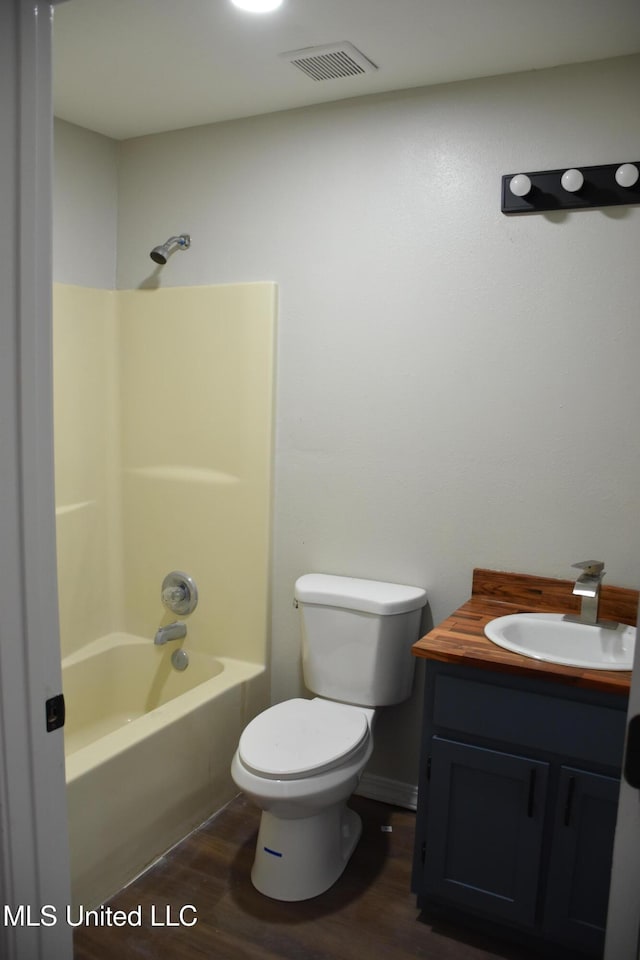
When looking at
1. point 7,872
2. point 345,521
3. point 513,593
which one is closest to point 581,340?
point 513,593

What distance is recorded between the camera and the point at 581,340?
89.4 inches

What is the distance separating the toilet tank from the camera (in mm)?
2447

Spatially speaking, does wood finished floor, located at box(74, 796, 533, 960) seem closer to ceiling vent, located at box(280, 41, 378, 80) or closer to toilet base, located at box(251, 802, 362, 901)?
toilet base, located at box(251, 802, 362, 901)

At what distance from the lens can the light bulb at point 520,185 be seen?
7.38 feet

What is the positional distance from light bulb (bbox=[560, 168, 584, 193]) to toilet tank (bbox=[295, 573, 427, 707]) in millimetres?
1361

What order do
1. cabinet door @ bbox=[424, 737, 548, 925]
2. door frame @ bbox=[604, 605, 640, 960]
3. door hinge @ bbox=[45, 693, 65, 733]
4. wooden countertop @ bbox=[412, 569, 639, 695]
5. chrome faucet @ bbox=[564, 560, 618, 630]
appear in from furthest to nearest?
1. chrome faucet @ bbox=[564, 560, 618, 630]
2. cabinet door @ bbox=[424, 737, 548, 925]
3. wooden countertop @ bbox=[412, 569, 639, 695]
4. door hinge @ bbox=[45, 693, 65, 733]
5. door frame @ bbox=[604, 605, 640, 960]

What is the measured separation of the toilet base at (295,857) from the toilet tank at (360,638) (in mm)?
413

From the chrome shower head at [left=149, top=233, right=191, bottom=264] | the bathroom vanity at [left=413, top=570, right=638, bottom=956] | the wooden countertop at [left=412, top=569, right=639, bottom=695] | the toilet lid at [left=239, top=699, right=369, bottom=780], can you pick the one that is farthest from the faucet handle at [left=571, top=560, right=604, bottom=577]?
the chrome shower head at [left=149, top=233, right=191, bottom=264]

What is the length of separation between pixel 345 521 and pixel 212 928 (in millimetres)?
1337

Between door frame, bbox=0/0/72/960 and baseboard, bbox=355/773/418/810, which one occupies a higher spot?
door frame, bbox=0/0/72/960

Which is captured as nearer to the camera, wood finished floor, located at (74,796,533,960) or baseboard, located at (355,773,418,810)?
wood finished floor, located at (74,796,533,960)

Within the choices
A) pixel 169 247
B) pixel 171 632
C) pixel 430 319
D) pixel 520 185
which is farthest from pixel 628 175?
pixel 171 632

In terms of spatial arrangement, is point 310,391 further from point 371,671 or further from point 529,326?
point 371,671

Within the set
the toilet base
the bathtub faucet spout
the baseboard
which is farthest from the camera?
the bathtub faucet spout
